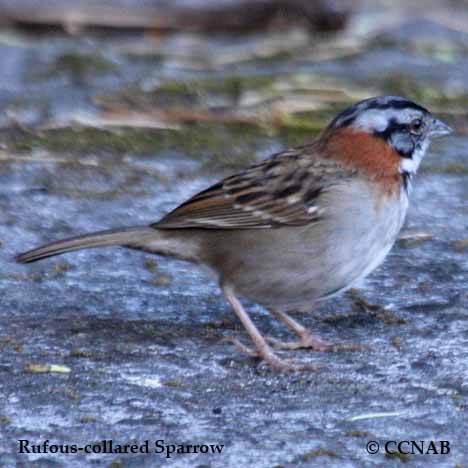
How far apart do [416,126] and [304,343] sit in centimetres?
105

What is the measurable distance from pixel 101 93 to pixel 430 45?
260 centimetres

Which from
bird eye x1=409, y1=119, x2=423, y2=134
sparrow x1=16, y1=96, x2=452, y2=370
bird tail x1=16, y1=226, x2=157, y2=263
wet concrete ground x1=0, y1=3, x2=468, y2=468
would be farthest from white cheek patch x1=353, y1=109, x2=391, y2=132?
bird tail x1=16, y1=226, x2=157, y2=263

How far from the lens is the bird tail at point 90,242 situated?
475 cm

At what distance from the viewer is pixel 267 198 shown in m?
4.84

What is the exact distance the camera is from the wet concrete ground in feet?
12.7

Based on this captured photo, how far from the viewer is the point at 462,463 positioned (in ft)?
12.1

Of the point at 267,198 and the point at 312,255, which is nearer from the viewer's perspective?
the point at 312,255

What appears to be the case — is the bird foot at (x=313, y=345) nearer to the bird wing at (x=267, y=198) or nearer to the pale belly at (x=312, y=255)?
the pale belly at (x=312, y=255)

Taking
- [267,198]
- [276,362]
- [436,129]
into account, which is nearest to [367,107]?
[436,129]

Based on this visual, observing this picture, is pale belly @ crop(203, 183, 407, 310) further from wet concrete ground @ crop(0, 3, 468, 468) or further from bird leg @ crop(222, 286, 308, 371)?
wet concrete ground @ crop(0, 3, 468, 468)

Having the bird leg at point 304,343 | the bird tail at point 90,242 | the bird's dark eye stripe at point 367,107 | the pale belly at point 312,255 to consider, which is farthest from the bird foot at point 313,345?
the bird's dark eye stripe at point 367,107

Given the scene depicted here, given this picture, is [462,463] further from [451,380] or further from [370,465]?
[451,380]

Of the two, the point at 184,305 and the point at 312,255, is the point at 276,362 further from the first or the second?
the point at 184,305

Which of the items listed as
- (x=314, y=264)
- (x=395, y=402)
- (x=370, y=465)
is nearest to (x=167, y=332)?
(x=314, y=264)
